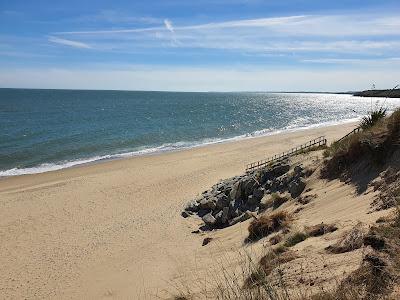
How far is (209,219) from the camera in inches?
720

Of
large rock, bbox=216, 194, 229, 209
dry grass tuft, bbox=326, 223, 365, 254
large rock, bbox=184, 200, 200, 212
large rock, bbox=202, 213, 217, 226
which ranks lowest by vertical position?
large rock, bbox=184, 200, 200, 212

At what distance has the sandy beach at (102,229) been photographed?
45.3ft

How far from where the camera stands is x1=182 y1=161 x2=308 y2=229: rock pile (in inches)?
651

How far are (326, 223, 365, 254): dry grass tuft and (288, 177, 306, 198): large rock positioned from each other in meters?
6.90

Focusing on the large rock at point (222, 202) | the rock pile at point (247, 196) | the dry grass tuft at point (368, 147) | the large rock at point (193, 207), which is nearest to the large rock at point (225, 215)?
the rock pile at point (247, 196)

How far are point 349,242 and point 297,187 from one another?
7.66 metres

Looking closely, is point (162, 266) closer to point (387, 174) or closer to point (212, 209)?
point (212, 209)

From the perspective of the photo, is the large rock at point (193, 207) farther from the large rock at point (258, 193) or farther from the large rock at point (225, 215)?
the large rock at point (258, 193)

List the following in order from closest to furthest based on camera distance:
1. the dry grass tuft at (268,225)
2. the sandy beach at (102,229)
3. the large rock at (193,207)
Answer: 1. the dry grass tuft at (268,225)
2. the sandy beach at (102,229)
3. the large rock at (193,207)

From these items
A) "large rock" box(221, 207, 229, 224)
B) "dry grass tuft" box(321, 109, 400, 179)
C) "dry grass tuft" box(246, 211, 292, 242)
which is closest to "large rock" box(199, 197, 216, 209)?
"large rock" box(221, 207, 229, 224)

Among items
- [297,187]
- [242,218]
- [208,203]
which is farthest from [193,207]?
[297,187]

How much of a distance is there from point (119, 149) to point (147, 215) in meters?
23.0

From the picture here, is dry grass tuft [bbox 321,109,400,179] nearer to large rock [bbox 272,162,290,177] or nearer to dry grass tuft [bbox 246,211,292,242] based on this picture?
large rock [bbox 272,162,290,177]

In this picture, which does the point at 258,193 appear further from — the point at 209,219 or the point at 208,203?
the point at 208,203
